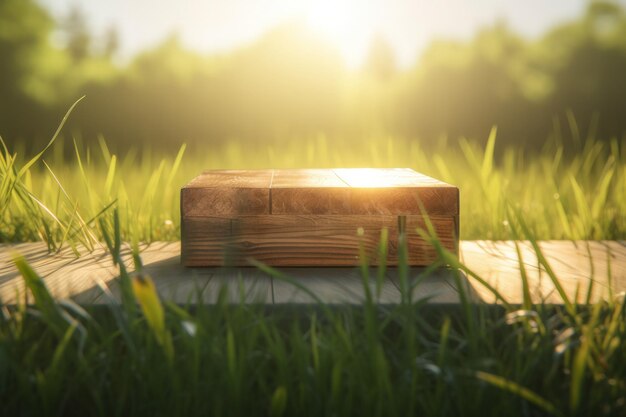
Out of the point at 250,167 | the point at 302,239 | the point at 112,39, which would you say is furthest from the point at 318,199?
the point at 112,39

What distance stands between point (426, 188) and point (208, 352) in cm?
108

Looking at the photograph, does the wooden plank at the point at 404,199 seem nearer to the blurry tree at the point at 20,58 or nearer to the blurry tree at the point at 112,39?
the blurry tree at the point at 20,58

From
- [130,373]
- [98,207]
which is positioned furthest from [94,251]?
[130,373]

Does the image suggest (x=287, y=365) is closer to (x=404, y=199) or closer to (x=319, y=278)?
(x=319, y=278)

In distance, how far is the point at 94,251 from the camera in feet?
8.73

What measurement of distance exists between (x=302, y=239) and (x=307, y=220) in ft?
0.24

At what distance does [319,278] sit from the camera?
2141mm

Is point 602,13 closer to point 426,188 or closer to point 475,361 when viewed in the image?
point 426,188

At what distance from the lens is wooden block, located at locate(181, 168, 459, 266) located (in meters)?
2.19

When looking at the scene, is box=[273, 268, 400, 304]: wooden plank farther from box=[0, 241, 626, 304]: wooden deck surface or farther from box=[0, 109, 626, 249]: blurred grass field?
box=[0, 109, 626, 249]: blurred grass field

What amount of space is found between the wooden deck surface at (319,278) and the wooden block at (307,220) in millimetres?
62

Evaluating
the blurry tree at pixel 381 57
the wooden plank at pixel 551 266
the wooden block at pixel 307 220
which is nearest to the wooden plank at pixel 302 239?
the wooden block at pixel 307 220

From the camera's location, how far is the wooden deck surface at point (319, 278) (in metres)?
1.88

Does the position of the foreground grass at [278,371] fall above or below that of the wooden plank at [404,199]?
below
